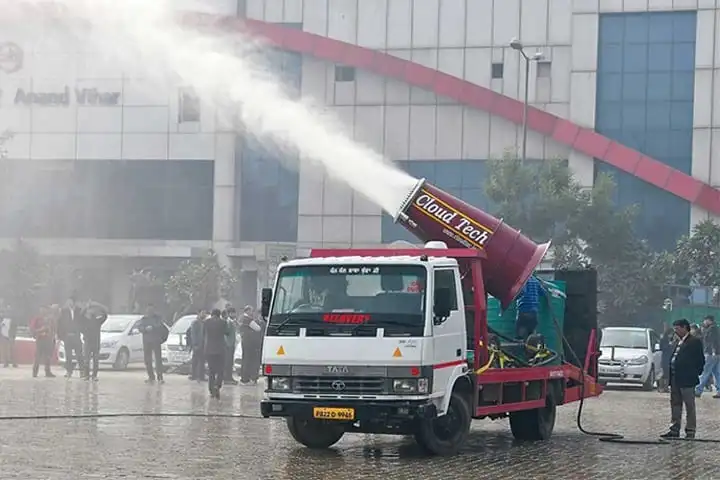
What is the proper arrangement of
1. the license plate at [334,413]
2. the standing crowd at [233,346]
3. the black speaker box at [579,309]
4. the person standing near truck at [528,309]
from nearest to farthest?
the license plate at [334,413]
the person standing near truck at [528,309]
the black speaker box at [579,309]
the standing crowd at [233,346]

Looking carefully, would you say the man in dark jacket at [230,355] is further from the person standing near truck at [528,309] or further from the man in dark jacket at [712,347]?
the person standing near truck at [528,309]

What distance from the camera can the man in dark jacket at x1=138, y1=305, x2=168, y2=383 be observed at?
30.0m

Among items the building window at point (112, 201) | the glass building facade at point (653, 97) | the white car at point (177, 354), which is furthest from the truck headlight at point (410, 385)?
the building window at point (112, 201)

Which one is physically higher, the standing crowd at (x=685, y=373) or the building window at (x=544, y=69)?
the building window at (x=544, y=69)

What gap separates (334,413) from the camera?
15016 mm

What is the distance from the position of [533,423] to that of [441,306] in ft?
11.8

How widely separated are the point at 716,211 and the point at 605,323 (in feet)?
28.0

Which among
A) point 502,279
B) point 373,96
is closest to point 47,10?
point 502,279

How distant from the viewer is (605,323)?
1897 inches

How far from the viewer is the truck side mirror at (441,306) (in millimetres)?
15258

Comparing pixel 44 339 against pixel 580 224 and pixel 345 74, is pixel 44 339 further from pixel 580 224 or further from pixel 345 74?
pixel 345 74

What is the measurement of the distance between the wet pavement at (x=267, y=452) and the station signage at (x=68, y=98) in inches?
1331

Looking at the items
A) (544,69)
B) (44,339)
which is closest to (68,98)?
(544,69)

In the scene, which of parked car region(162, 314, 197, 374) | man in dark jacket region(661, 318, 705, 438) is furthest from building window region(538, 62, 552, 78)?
man in dark jacket region(661, 318, 705, 438)
